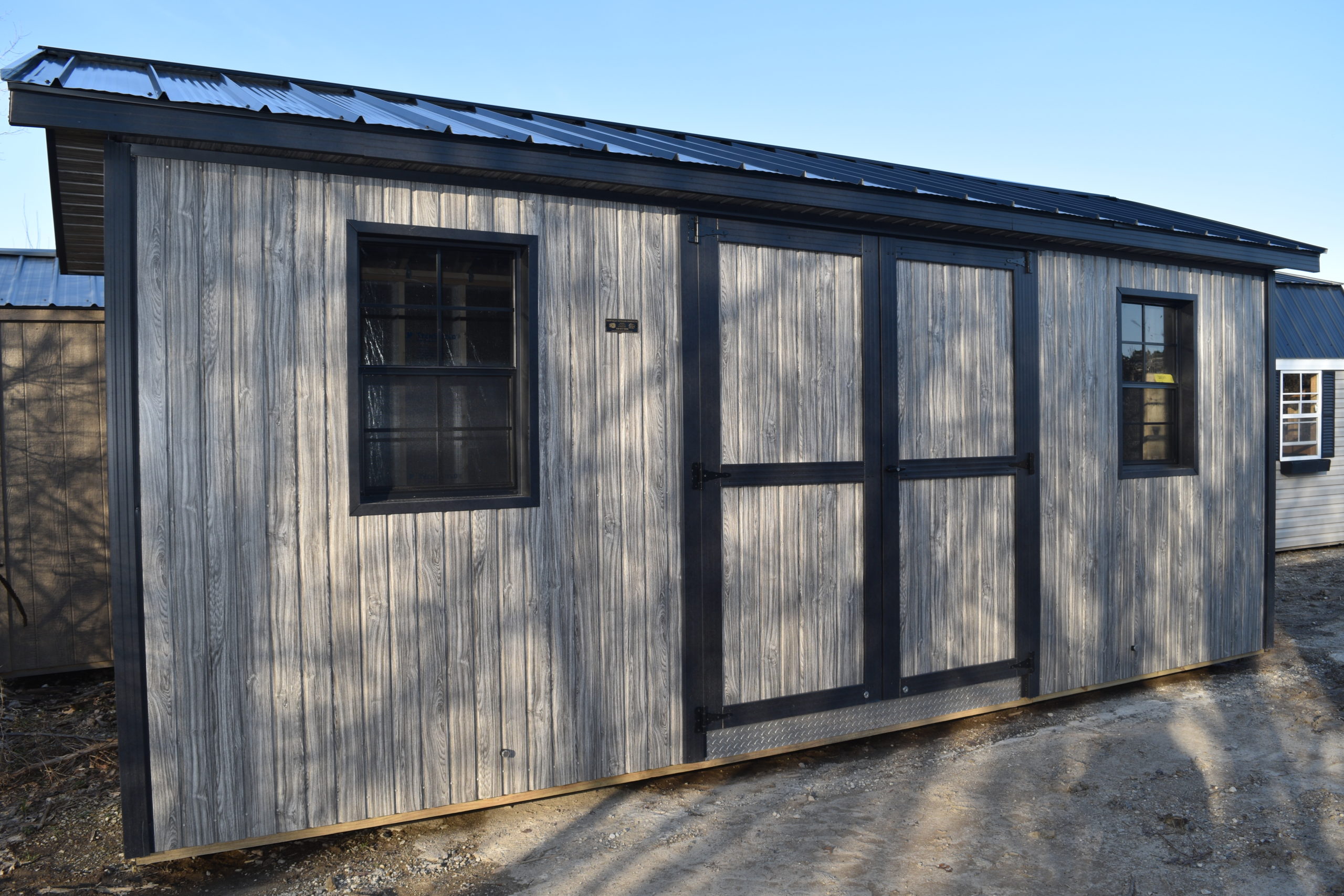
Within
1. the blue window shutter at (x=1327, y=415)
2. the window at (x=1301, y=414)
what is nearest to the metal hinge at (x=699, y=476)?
the window at (x=1301, y=414)

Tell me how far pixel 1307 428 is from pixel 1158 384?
7.49 meters

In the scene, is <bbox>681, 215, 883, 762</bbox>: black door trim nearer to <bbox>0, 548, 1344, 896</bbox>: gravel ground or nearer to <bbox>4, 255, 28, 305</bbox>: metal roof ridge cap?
<bbox>0, 548, 1344, 896</bbox>: gravel ground

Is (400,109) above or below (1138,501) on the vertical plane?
above

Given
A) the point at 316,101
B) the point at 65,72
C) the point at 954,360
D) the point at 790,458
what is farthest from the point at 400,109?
the point at 954,360

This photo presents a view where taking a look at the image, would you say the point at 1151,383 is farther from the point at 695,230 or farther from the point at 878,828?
the point at 878,828

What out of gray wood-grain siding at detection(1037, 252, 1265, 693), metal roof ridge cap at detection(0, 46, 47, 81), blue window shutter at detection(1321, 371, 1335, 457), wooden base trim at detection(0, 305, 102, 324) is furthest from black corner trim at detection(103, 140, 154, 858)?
blue window shutter at detection(1321, 371, 1335, 457)

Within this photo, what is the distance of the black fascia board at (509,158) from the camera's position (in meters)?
2.74

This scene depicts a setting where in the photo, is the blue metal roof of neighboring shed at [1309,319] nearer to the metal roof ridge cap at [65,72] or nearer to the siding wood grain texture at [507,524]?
the siding wood grain texture at [507,524]

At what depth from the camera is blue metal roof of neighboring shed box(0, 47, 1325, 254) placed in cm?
309

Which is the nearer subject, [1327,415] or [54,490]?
[54,490]

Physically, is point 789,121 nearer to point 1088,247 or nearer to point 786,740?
point 1088,247

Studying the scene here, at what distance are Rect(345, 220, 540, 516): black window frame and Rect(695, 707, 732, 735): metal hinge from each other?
1.33m

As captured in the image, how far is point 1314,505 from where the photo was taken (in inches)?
431

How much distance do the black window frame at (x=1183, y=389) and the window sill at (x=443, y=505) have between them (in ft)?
13.7
